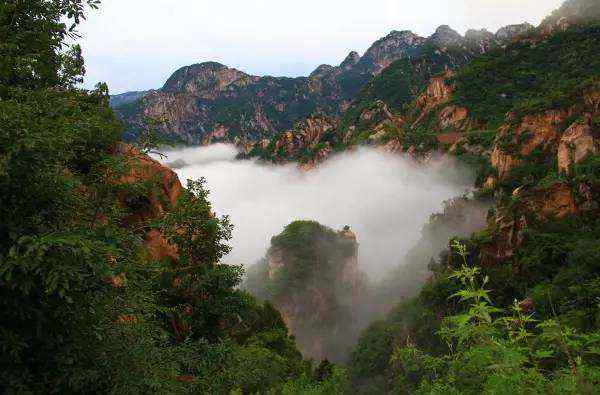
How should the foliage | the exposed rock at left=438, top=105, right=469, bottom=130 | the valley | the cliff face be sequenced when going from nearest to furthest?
1. the valley
2. the cliff face
3. the foliage
4. the exposed rock at left=438, top=105, right=469, bottom=130

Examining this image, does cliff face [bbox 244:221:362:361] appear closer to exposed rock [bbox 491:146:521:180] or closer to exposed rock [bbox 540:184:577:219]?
exposed rock [bbox 491:146:521:180]

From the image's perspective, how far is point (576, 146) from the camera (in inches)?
1586

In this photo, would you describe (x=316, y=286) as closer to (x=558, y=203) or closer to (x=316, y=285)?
(x=316, y=285)

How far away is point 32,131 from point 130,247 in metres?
2.86

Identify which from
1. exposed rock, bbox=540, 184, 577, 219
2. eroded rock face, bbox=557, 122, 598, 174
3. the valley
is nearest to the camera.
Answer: the valley

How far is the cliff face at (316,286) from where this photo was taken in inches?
2849

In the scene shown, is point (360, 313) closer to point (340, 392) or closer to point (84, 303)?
point (340, 392)

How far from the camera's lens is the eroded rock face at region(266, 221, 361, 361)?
72438mm

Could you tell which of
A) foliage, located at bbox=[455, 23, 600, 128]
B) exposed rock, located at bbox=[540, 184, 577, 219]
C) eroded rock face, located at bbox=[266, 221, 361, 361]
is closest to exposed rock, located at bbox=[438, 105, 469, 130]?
foliage, located at bbox=[455, 23, 600, 128]

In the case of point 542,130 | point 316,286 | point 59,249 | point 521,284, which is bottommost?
point 316,286

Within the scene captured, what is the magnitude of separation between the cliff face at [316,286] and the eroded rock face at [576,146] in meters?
45.2

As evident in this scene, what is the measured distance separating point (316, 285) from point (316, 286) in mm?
208

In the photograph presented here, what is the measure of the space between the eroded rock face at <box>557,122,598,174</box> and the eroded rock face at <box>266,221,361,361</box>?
148 ft

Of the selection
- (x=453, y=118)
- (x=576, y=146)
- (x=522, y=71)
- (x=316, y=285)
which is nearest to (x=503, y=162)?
(x=576, y=146)
